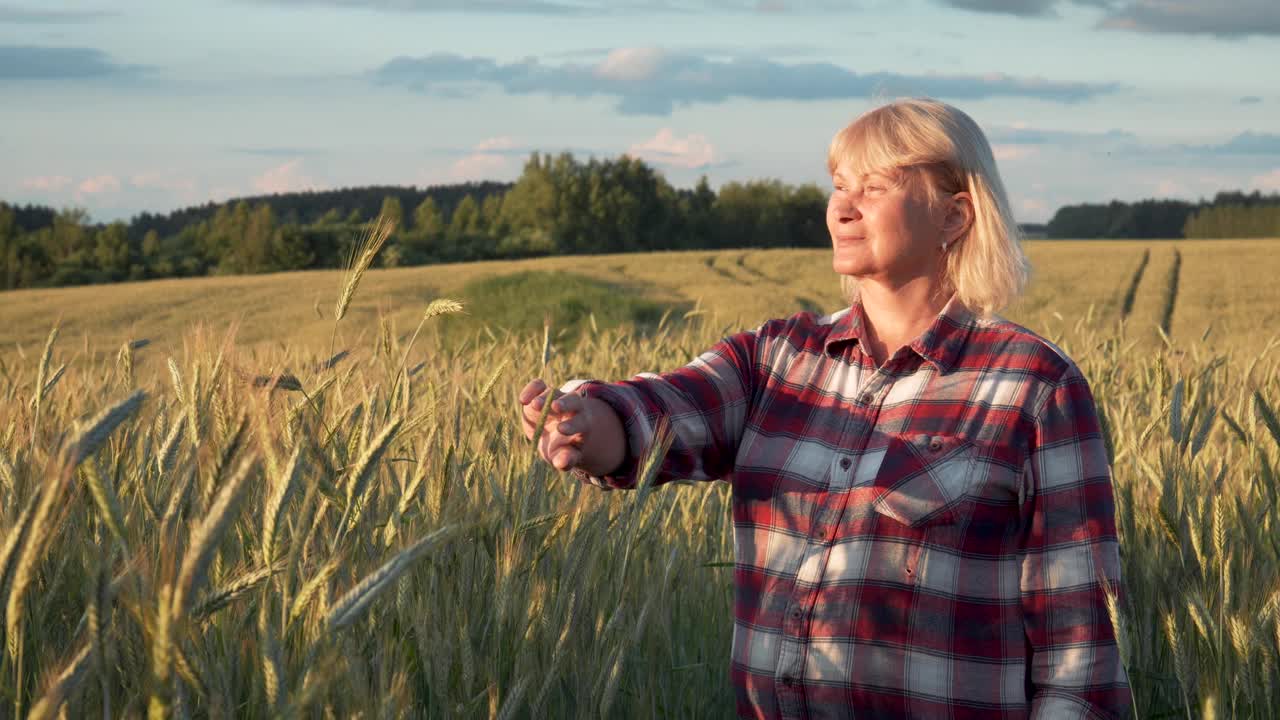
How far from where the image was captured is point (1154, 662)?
7.04ft

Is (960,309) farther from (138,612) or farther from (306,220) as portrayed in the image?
(306,220)

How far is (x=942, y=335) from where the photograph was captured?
1864 mm

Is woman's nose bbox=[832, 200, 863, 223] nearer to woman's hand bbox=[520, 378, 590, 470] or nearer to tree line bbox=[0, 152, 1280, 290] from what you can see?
woman's hand bbox=[520, 378, 590, 470]

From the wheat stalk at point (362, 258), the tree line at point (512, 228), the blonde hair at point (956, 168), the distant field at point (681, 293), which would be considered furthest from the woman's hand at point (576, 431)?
the tree line at point (512, 228)

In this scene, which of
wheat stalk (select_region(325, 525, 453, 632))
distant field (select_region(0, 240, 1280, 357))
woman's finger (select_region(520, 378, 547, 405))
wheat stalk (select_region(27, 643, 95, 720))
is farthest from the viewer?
distant field (select_region(0, 240, 1280, 357))

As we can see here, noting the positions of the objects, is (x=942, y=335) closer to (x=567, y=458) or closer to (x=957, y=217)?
(x=957, y=217)

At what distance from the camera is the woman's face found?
185 cm

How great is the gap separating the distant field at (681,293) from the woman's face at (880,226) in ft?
41.1

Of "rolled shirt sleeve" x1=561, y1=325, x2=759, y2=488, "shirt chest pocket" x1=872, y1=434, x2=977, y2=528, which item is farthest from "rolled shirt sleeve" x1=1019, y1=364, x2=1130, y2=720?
"rolled shirt sleeve" x1=561, y1=325, x2=759, y2=488

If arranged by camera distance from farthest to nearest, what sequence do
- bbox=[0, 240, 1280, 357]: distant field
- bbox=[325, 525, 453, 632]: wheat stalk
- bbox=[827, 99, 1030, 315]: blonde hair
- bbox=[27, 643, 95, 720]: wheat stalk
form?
bbox=[0, 240, 1280, 357]: distant field, bbox=[827, 99, 1030, 315]: blonde hair, bbox=[325, 525, 453, 632]: wheat stalk, bbox=[27, 643, 95, 720]: wheat stalk

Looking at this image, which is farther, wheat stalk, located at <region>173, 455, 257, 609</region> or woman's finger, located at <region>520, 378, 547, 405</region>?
woman's finger, located at <region>520, 378, 547, 405</region>

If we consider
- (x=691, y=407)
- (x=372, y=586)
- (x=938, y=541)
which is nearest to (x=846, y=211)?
(x=691, y=407)

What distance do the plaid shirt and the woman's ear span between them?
15 cm

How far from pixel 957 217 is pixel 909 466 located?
19.1 inches
